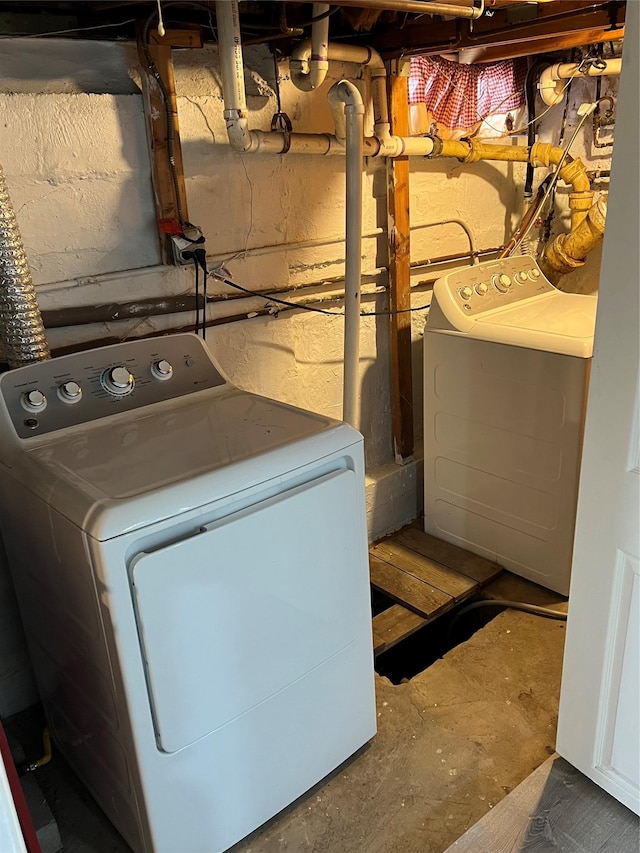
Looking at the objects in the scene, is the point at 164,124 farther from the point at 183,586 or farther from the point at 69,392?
the point at 183,586

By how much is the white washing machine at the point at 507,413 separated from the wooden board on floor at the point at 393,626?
46 centimetres

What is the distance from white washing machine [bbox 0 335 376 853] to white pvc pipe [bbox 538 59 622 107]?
2.08 metres

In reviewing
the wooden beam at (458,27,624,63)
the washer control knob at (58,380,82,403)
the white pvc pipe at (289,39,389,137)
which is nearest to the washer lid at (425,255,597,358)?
the white pvc pipe at (289,39,389,137)

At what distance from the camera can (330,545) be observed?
1.54 metres

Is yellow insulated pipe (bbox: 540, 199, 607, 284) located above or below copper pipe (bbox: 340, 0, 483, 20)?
below

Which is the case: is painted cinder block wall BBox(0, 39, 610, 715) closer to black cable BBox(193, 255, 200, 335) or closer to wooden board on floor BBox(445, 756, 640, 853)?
black cable BBox(193, 255, 200, 335)

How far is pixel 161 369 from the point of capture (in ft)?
5.90

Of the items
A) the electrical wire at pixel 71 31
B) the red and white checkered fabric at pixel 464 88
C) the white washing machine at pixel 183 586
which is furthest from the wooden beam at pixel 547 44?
the white washing machine at pixel 183 586

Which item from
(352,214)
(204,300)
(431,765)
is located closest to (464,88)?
(352,214)

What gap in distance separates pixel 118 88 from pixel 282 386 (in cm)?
108

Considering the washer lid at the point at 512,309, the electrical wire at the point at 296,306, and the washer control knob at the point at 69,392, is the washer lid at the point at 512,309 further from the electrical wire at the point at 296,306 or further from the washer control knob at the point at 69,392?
the washer control knob at the point at 69,392

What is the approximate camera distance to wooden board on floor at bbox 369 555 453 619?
238 centimetres

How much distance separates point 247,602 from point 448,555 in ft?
4.71

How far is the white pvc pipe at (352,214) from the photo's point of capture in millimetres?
2049
